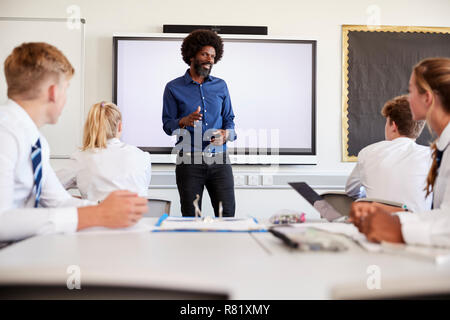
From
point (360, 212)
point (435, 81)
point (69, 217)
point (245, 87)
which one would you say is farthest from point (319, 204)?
point (245, 87)

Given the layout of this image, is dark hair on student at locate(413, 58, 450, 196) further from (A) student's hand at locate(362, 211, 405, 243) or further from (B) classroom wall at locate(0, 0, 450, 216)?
(B) classroom wall at locate(0, 0, 450, 216)

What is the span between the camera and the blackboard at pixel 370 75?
3.81 metres

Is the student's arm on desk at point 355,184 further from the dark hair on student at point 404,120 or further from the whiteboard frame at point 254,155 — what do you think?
the whiteboard frame at point 254,155

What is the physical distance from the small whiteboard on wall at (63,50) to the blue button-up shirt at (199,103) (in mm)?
1276

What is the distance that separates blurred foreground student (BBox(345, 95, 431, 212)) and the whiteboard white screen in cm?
142

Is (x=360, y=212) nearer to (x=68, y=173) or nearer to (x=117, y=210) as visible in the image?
(x=117, y=210)

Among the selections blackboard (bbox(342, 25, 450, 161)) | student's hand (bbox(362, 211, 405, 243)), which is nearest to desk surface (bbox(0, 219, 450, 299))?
student's hand (bbox(362, 211, 405, 243))

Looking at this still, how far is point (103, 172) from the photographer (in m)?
2.04

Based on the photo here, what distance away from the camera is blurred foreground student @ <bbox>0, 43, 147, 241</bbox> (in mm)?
1076

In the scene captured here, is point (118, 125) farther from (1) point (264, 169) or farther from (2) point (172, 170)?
(1) point (264, 169)

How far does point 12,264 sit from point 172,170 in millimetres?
2904

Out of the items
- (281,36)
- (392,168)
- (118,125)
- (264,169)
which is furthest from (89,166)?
(281,36)

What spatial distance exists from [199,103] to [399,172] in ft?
4.31

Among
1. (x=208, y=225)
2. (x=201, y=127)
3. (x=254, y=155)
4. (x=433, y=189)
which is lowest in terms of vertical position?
(x=208, y=225)
